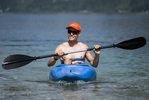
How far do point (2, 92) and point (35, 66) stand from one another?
450cm

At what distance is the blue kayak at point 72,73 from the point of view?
8805mm

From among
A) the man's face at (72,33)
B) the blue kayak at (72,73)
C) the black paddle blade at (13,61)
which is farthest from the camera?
the black paddle blade at (13,61)

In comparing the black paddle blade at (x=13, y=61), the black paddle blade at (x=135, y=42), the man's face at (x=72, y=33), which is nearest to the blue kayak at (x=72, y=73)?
the man's face at (x=72, y=33)

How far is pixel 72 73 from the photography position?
8.78 metres

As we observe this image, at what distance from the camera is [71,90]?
8.52m

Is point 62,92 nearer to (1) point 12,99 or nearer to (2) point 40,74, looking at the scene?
(1) point 12,99

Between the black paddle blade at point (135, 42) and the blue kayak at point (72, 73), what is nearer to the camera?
the blue kayak at point (72, 73)

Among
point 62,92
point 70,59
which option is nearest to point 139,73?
point 70,59

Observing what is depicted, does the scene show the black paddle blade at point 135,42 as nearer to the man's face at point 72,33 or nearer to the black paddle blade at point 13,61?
the man's face at point 72,33

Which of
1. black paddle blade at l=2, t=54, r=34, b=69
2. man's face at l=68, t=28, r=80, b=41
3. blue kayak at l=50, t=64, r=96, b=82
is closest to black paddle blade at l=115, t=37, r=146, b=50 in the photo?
blue kayak at l=50, t=64, r=96, b=82

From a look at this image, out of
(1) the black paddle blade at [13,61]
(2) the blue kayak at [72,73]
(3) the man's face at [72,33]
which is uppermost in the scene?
(3) the man's face at [72,33]

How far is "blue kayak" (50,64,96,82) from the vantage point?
8.80 metres

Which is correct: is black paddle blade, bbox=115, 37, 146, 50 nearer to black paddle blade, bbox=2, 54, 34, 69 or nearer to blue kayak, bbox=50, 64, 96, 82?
blue kayak, bbox=50, 64, 96, 82

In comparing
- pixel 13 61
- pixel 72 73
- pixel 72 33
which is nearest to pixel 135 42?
pixel 72 33
